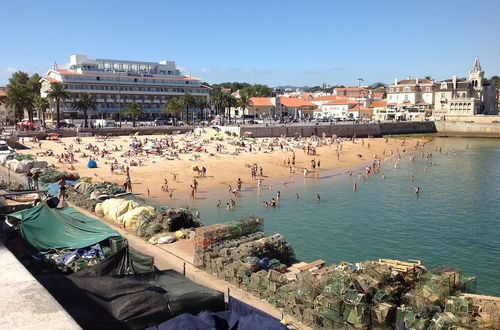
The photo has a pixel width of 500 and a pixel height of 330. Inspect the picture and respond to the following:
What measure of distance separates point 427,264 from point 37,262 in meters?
15.2

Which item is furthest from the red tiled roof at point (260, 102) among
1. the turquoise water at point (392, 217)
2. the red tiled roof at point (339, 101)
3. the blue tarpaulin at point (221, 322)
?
the blue tarpaulin at point (221, 322)

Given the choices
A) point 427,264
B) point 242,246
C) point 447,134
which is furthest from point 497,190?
point 447,134

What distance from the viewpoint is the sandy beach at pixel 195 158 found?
1367 inches

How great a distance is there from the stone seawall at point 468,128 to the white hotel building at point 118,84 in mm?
48140

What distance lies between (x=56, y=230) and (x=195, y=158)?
96.4 ft

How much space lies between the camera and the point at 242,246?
16250 millimetres

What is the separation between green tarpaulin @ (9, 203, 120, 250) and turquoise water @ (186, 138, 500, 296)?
881cm

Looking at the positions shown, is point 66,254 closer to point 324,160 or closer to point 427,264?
point 427,264

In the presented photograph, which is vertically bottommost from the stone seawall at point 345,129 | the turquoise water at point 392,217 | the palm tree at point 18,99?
the turquoise water at point 392,217

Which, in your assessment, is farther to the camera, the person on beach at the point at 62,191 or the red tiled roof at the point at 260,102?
the red tiled roof at the point at 260,102

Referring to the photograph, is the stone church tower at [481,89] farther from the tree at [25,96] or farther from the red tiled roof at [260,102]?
the tree at [25,96]

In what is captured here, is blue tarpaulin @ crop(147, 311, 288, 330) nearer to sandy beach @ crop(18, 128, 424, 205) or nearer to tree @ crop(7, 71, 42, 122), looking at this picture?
sandy beach @ crop(18, 128, 424, 205)

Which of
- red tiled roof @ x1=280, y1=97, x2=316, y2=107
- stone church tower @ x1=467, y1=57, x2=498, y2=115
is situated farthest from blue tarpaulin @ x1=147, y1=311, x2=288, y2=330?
stone church tower @ x1=467, y1=57, x2=498, y2=115

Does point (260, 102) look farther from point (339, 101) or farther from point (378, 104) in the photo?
point (378, 104)
